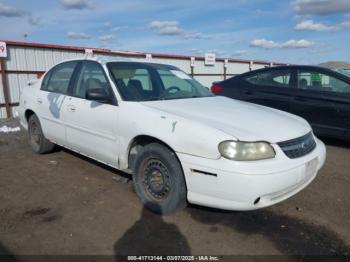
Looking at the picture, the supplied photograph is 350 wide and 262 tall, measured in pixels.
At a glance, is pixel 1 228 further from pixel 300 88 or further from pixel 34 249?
pixel 300 88

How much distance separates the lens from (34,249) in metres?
3.00

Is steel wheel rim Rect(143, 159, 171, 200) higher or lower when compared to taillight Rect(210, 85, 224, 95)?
lower

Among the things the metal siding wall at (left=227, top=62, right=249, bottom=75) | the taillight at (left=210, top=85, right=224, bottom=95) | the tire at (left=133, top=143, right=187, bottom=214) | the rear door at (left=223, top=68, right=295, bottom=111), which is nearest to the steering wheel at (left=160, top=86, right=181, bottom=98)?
the tire at (left=133, top=143, right=187, bottom=214)

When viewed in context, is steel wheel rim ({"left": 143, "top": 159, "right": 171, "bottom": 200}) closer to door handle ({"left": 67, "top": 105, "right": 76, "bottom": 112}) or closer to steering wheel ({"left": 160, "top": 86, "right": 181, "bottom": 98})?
steering wheel ({"left": 160, "top": 86, "right": 181, "bottom": 98})

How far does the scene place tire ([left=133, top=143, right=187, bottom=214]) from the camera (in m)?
3.42

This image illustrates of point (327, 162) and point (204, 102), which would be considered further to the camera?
point (327, 162)

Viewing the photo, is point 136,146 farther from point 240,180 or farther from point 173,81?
point 240,180

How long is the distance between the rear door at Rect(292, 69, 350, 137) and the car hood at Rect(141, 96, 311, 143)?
241cm

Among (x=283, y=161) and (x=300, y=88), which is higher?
(x=300, y=88)

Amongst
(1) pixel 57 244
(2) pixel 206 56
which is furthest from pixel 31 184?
(2) pixel 206 56

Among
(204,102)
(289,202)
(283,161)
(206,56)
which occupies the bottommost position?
(289,202)

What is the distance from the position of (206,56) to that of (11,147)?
1451cm

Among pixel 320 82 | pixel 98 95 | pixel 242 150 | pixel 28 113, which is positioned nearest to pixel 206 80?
pixel 320 82

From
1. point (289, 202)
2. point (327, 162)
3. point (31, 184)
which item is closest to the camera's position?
point (289, 202)
